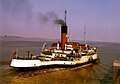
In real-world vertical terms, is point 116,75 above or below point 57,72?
above

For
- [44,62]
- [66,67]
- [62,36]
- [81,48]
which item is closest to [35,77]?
[44,62]

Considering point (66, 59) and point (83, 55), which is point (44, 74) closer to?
point (66, 59)

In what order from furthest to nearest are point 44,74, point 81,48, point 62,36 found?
point 81,48, point 62,36, point 44,74

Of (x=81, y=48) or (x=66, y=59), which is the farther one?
(x=81, y=48)

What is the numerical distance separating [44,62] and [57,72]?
2.65 m

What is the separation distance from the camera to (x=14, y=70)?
3756 cm

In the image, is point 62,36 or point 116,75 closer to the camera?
point 116,75

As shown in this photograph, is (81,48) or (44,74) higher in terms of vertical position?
(81,48)

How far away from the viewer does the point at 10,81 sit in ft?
99.3

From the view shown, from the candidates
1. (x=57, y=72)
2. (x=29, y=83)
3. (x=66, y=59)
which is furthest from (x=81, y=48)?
(x=29, y=83)

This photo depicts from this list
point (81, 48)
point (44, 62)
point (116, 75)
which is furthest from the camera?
point (81, 48)

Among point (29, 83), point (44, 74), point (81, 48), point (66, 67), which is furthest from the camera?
point (81, 48)

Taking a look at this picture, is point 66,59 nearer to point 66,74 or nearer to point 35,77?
point 66,74

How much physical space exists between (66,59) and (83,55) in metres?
7.03
